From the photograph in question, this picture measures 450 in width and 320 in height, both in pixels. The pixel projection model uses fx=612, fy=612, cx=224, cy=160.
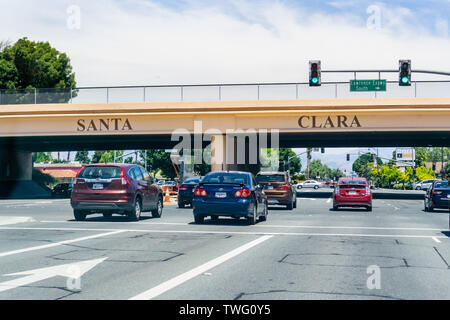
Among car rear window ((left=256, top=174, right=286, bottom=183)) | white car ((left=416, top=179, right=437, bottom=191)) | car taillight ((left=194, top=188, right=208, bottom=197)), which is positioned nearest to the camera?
car taillight ((left=194, top=188, right=208, bottom=197))

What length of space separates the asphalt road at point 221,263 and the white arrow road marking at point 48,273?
16 millimetres

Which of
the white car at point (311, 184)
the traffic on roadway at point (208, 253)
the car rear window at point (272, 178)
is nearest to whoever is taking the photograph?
the traffic on roadway at point (208, 253)

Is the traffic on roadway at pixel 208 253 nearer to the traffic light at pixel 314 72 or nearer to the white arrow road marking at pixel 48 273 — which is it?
the white arrow road marking at pixel 48 273

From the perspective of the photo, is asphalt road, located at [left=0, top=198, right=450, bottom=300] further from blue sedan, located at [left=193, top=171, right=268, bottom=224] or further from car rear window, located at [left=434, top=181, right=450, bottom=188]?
car rear window, located at [left=434, top=181, right=450, bottom=188]

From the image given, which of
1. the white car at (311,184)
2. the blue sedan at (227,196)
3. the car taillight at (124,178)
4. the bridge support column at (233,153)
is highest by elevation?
the bridge support column at (233,153)

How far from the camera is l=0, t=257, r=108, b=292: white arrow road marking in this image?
8.16m

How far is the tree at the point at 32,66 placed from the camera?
65375 millimetres

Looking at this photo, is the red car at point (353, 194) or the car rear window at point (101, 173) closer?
the car rear window at point (101, 173)

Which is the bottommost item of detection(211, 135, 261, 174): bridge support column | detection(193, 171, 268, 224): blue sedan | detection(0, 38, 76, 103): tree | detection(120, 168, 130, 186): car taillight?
detection(193, 171, 268, 224): blue sedan

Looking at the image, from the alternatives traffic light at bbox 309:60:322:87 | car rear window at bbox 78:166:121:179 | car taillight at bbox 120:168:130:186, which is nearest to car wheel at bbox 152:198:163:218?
car taillight at bbox 120:168:130:186

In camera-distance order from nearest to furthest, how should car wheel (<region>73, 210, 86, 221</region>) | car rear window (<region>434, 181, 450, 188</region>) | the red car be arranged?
car wheel (<region>73, 210, 86, 221</region>) → the red car → car rear window (<region>434, 181, 450, 188</region>)

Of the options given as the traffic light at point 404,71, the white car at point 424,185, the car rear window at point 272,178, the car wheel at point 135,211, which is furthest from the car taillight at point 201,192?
the white car at point 424,185

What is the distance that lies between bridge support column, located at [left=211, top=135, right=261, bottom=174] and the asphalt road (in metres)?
20.7
